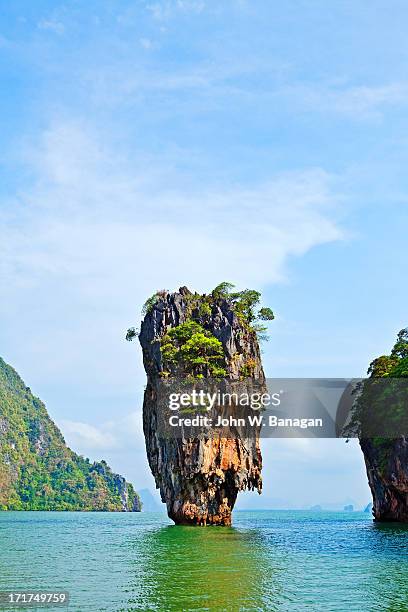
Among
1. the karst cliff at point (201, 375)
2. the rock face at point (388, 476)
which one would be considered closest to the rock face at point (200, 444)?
the karst cliff at point (201, 375)

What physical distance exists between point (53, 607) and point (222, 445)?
23.6 meters

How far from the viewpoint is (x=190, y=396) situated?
37406 mm

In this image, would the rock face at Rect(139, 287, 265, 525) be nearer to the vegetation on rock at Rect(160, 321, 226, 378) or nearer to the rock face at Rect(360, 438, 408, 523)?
the vegetation on rock at Rect(160, 321, 226, 378)

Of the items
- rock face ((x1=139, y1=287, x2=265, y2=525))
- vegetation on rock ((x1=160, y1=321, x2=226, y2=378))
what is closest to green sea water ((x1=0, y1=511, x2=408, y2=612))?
rock face ((x1=139, y1=287, x2=265, y2=525))

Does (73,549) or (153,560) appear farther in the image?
(73,549)

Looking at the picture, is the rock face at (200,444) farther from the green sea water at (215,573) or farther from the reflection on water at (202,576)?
the reflection on water at (202,576)

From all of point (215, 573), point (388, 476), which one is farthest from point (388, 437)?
point (215, 573)

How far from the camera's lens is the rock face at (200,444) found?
36.5 m

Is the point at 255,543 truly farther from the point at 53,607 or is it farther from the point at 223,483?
the point at 53,607

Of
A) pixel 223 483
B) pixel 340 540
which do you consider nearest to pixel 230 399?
pixel 223 483

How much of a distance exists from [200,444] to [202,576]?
18.6m

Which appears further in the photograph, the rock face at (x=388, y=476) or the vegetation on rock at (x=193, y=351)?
the rock face at (x=388, y=476)

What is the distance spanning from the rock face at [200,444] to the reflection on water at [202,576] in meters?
8.19

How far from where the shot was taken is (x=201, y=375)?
3794 centimetres
